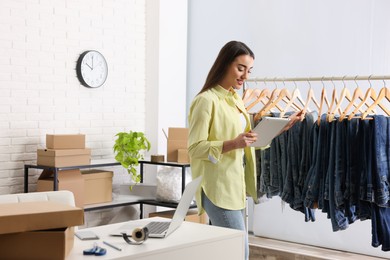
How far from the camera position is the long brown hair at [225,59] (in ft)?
11.3

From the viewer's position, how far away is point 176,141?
215 inches

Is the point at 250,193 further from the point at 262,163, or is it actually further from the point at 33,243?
the point at 33,243

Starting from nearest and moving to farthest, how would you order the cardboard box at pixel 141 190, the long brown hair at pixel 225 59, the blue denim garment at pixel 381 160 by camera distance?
the long brown hair at pixel 225 59
the blue denim garment at pixel 381 160
the cardboard box at pixel 141 190

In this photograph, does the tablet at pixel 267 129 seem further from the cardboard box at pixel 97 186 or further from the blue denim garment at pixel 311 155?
the cardboard box at pixel 97 186

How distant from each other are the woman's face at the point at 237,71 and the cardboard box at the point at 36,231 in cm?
143

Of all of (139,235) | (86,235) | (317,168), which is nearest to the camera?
(139,235)

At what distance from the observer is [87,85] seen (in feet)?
18.6

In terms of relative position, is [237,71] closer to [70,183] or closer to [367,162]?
[367,162]

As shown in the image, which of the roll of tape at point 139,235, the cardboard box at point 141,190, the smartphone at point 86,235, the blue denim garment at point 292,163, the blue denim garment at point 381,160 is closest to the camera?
the roll of tape at point 139,235

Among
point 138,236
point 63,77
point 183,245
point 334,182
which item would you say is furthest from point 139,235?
point 63,77

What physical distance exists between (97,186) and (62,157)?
1.74 ft

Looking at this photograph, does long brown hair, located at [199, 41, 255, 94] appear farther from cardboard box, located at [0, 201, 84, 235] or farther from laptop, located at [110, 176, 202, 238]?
cardboard box, located at [0, 201, 84, 235]

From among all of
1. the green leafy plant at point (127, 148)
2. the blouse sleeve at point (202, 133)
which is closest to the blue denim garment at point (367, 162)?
the blouse sleeve at point (202, 133)

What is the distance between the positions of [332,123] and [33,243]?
231cm
